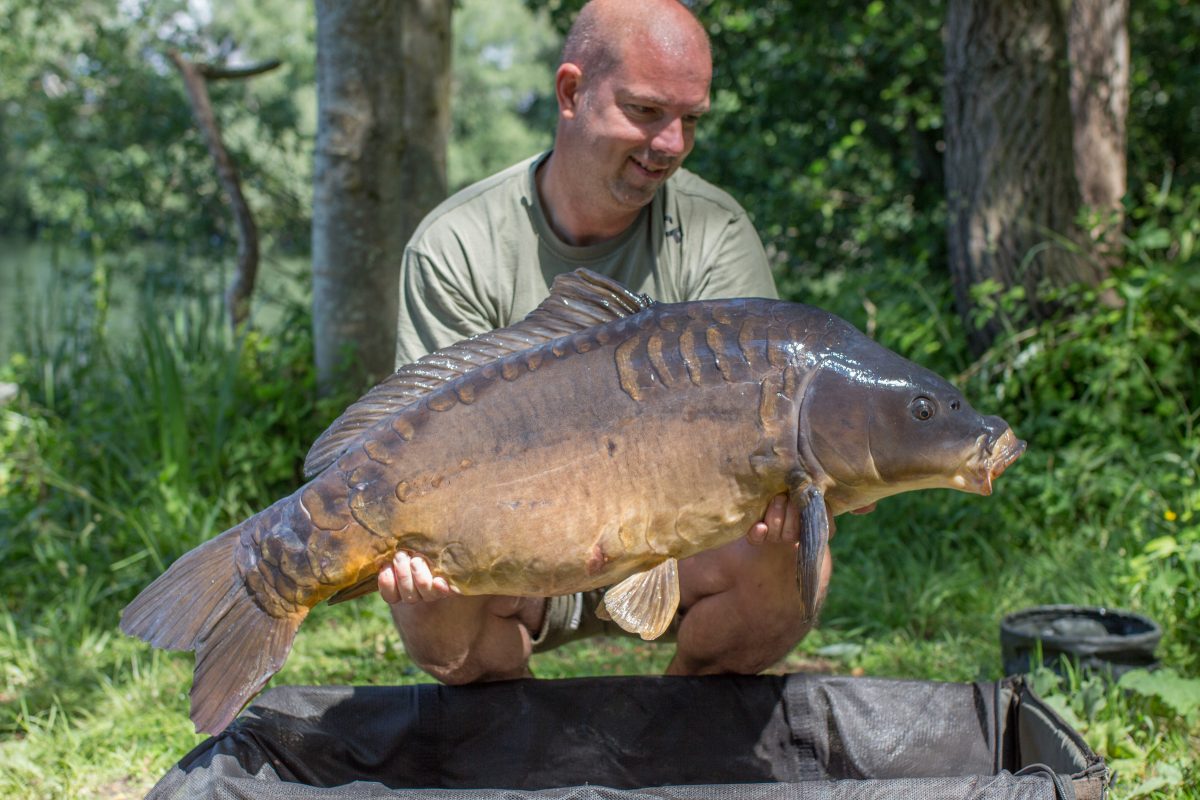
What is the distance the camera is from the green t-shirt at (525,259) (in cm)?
234

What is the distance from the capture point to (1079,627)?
110 inches

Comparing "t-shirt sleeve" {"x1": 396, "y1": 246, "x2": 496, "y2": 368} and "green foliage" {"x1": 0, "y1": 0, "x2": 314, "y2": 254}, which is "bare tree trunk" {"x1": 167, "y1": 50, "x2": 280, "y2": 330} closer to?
"green foliage" {"x1": 0, "y1": 0, "x2": 314, "y2": 254}

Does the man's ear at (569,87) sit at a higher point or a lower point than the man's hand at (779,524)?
higher

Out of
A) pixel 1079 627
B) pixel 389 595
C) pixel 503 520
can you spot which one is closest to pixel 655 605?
pixel 503 520

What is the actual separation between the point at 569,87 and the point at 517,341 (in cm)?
66

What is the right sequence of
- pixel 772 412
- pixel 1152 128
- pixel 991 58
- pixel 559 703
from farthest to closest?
pixel 1152 128, pixel 991 58, pixel 559 703, pixel 772 412

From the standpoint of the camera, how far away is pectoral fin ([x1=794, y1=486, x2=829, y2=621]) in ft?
5.75

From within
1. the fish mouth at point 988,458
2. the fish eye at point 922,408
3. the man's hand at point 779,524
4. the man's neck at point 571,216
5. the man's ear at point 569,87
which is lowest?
the man's hand at point 779,524

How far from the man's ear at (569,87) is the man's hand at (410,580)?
3.21 feet

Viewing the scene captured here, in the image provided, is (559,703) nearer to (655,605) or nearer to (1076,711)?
(655,605)

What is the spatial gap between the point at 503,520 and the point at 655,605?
0.89ft

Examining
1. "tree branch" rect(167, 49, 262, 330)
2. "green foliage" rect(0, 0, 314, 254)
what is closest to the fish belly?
"tree branch" rect(167, 49, 262, 330)

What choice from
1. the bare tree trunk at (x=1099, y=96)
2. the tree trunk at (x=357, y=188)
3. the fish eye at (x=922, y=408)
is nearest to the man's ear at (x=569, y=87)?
the fish eye at (x=922, y=408)

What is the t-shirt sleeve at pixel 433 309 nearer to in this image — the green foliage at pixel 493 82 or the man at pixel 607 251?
the man at pixel 607 251
